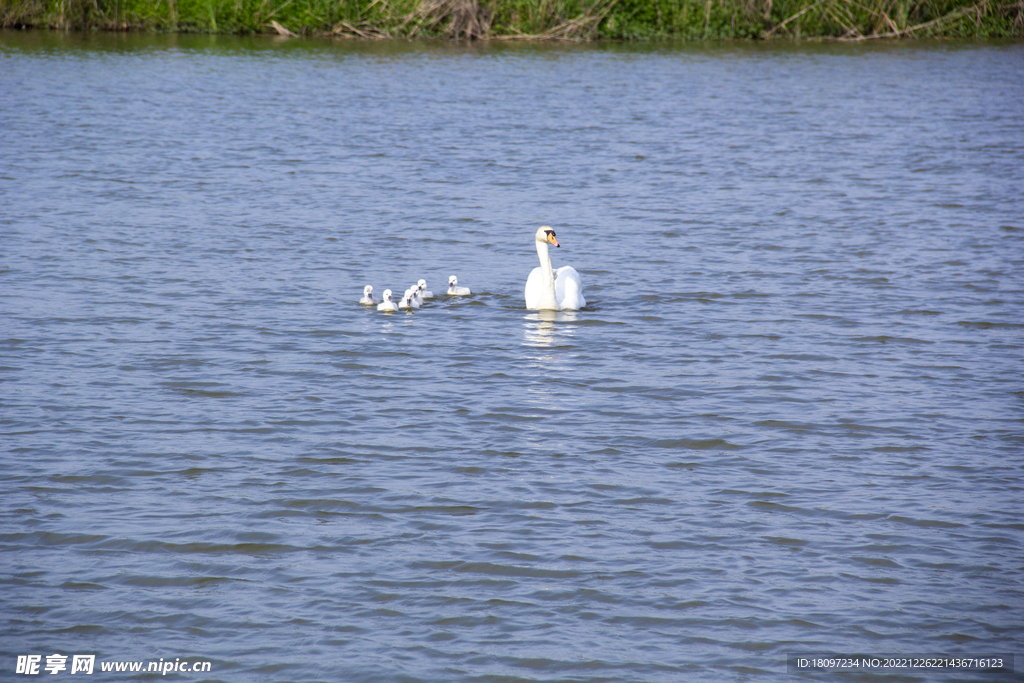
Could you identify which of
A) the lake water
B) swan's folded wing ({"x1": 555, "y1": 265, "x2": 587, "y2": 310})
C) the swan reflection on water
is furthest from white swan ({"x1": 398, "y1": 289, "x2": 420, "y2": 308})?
swan's folded wing ({"x1": 555, "y1": 265, "x2": 587, "y2": 310})

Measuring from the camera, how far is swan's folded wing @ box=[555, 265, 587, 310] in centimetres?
1266

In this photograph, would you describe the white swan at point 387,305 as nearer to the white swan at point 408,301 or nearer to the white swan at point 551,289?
the white swan at point 408,301

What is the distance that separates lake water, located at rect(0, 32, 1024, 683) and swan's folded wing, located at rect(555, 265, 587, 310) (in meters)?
0.26

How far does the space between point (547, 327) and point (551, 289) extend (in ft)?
1.95

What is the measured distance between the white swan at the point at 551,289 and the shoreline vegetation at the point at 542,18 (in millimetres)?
26621

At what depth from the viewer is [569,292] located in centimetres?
Result: 1266

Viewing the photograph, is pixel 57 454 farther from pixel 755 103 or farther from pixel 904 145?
pixel 755 103

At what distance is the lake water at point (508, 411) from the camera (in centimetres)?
633

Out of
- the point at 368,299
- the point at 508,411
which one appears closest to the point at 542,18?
the point at 368,299

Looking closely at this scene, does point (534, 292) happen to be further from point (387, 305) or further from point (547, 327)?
point (387, 305)

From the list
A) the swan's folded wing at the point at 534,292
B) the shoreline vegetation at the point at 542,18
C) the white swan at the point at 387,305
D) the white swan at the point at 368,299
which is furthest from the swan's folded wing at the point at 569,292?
the shoreline vegetation at the point at 542,18

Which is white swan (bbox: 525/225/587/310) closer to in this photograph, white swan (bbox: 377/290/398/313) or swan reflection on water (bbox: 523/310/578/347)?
swan reflection on water (bbox: 523/310/578/347)

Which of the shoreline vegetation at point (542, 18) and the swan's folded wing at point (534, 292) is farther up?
the shoreline vegetation at point (542, 18)

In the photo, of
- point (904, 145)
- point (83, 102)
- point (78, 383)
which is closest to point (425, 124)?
point (83, 102)
